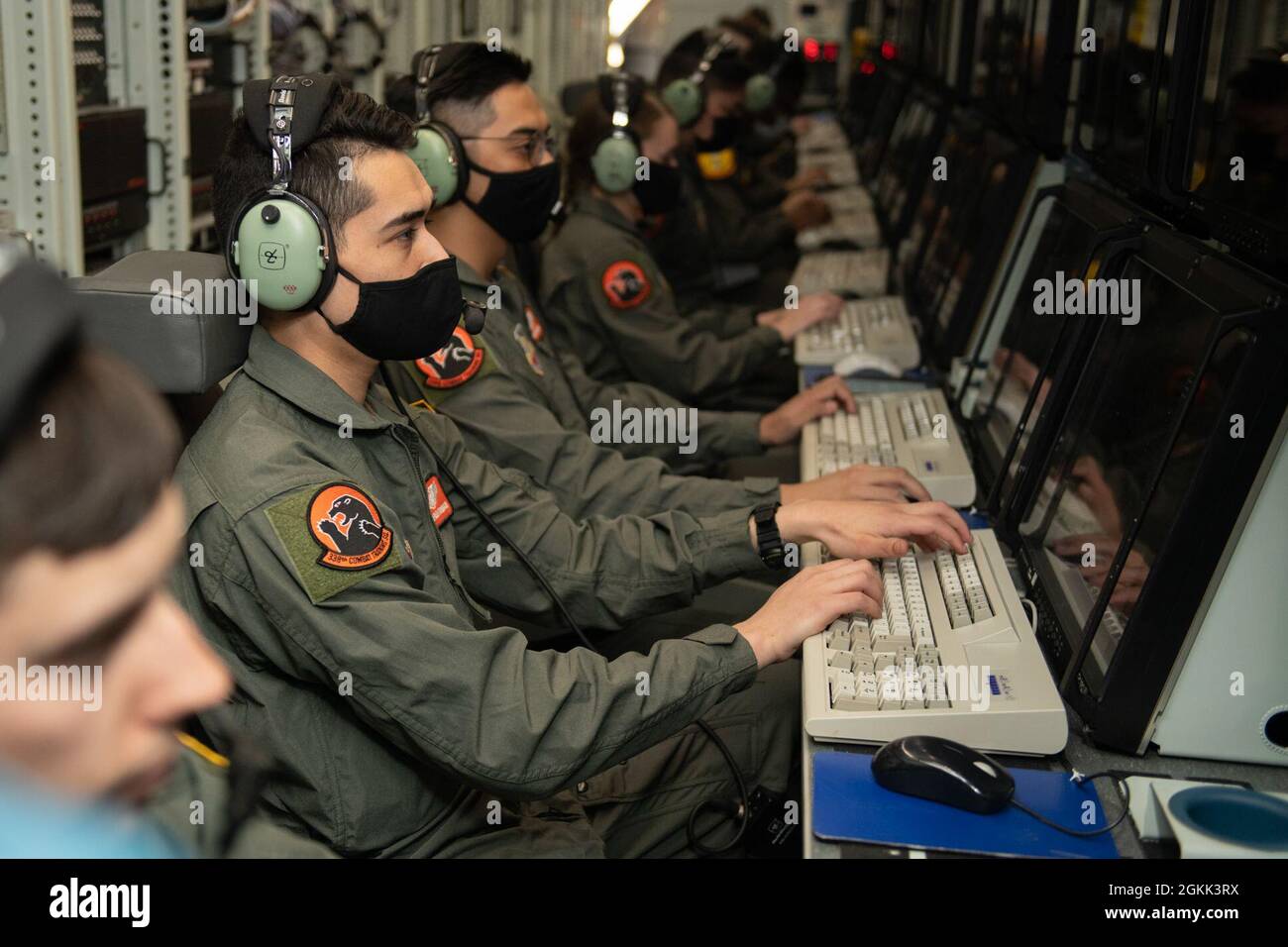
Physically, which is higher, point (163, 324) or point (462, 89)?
point (462, 89)

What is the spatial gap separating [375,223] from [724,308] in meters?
2.84

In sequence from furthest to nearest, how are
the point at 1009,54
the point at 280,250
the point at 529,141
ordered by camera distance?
the point at 1009,54
the point at 529,141
the point at 280,250

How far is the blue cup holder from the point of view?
1100mm

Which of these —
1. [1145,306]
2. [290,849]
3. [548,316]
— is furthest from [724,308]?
[290,849]

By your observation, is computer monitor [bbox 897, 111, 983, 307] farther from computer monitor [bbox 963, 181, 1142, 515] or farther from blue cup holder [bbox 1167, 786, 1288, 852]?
blue cup holder [bbox 1167, 786, 1288, 852]

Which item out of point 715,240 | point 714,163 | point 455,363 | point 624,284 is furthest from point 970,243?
point 714,163

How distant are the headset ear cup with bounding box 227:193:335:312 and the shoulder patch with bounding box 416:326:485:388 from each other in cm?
68

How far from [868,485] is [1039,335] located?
40 centimetres

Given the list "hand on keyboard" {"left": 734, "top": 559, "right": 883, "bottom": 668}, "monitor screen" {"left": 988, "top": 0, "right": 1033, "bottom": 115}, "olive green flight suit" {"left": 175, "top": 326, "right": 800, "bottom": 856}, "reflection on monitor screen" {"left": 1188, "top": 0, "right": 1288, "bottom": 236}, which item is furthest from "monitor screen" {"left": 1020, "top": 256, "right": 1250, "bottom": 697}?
"monitor screen" {"left": 988, "top": 0, "right": 1033, "bottom": 115}

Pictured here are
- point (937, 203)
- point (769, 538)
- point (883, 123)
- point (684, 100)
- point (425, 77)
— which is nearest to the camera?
point (769, 538)

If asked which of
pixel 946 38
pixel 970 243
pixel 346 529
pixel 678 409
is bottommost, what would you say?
pixel 678 409

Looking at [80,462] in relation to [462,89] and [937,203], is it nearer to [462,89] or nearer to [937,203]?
[462,89]

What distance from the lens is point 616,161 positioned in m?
3.09

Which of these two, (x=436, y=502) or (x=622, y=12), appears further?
(x=622, y=12)
